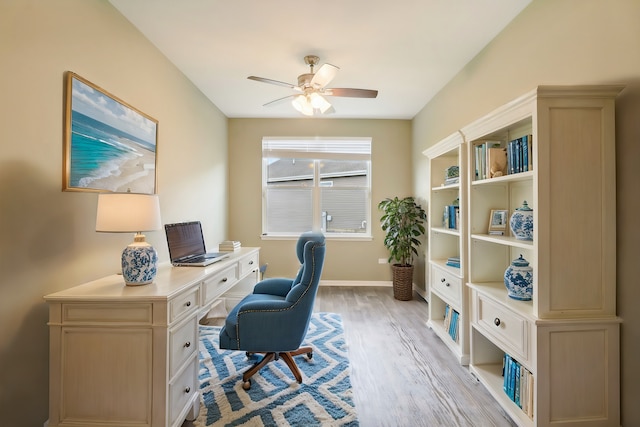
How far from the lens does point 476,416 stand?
1.81 metres

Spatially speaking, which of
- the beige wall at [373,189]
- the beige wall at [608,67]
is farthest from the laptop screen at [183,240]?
the beige wall at [608,67]

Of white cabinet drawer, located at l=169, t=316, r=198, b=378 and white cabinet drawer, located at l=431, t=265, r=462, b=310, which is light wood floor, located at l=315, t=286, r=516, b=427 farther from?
white cabinet drawer, located at l=169, t=316, r=198, b=378

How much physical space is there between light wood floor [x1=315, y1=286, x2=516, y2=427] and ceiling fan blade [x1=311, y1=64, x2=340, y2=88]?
230 cm

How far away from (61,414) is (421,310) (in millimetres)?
3391

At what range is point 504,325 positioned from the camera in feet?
6.08

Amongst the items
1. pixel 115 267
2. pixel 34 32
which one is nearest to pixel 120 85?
pixel 34 32

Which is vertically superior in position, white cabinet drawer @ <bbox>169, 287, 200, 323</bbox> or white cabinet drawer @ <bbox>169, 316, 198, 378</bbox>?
white cabinet drawer @ <bbox>169, 287, 200, 323</bbox>

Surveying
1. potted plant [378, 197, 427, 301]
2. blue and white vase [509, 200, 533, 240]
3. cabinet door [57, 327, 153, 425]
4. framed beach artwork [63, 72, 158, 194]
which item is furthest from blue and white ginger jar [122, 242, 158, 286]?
potted plant [378, 197, 427, 301]

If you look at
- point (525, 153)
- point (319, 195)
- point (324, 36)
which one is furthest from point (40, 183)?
point (319, 195)

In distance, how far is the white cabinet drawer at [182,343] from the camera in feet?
4.98

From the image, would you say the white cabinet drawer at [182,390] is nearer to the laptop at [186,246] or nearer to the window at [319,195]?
the laptop at [186,246]

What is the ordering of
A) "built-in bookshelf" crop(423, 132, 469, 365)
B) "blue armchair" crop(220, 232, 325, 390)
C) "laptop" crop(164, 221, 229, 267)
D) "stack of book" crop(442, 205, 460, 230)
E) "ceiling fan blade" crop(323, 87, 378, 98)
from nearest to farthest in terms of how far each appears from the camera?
1. "blue armchair" crop(220, 232, 325, 390)
2. "laptop" crop(164, 221, 229, 267)
3. "built-in bookshelf" crop(423, 132, 469, 365)
4. "ceiling fan blade" crop(323, 87, 378, 98)
5. "stack of book" crop(442, 205, 460, 230)

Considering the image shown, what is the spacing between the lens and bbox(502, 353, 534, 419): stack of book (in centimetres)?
166

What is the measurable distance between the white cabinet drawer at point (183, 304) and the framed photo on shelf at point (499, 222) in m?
2.15
